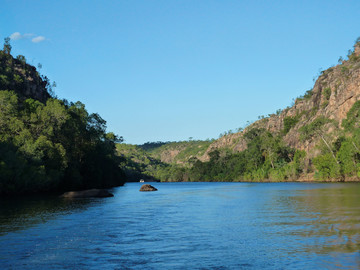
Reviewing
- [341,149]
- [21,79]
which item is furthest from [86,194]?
[21,79]

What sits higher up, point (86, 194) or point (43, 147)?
point (43, 147)

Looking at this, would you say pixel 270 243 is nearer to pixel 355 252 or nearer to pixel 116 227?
pixel 355 252

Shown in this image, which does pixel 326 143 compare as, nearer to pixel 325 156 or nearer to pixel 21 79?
pixel 325 156

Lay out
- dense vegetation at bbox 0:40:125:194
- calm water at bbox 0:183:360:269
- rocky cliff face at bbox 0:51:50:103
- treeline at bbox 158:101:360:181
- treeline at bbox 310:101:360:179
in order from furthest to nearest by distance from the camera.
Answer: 1. rocky cliff face at bbox 0:51:50:103
2. treeline at bbox 158:101:360:181
3. treeline at bbox 310:101:360:179
4. dense vegetation at bbox 0:40:125:194
5. calm water at bbox 0:183:360:269

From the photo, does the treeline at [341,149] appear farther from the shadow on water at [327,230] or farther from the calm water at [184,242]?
the calm water at [184,242]

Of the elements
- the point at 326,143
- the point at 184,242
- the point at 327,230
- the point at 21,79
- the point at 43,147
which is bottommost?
the point at 184,242

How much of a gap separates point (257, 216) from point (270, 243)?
13876 millimetres

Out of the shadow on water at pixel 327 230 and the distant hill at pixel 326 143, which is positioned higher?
the distant hill at pixel 326 143

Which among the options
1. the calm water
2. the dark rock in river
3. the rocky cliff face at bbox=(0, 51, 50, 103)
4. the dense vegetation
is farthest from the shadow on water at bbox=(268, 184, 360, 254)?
the rocky cliff face at bbox=(0, 51, 50, 103)

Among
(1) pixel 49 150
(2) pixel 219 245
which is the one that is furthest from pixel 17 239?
(1) pixel 49 150

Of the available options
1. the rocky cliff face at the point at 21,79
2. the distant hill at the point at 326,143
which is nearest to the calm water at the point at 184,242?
the distant hill at the point at 326,143

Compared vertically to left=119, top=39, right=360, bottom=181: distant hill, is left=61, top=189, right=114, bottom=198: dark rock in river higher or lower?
lower

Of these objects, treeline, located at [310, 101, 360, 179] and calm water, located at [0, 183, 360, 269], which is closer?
calm water, located at [0, 183, 360, 269]

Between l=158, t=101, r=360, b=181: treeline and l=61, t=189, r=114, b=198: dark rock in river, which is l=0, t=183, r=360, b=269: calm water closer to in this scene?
l=61, t=189, r=114, b=198: dark rock in river
